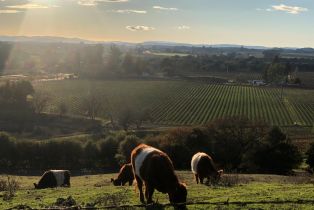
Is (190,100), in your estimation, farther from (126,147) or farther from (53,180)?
(53,180)

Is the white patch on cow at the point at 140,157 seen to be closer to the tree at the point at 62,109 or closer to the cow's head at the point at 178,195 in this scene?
the cow's head at the point at 178,195

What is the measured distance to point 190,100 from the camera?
12169cm

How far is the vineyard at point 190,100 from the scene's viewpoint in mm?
102125

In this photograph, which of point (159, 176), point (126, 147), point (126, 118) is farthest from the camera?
point (126, 118)

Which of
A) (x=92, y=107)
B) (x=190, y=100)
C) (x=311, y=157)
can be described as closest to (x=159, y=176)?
(x=311, y=157)

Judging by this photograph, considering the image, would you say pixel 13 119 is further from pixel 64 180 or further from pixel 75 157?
pixel 64 180

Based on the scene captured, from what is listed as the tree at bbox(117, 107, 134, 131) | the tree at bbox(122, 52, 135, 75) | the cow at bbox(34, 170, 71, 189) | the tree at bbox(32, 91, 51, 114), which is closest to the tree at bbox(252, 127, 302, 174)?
the cow at bbox(34, 170, 71, 189)

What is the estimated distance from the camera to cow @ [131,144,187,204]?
1352cm

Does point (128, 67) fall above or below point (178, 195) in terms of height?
below

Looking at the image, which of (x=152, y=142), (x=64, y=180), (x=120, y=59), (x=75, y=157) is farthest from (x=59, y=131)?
(x=120, y=59)

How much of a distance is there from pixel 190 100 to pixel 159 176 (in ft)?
355

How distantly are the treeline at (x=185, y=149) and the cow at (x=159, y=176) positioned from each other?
33202mm

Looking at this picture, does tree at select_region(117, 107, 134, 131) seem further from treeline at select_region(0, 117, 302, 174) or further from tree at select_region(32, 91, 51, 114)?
treeline at select_region(0, 117, 302, 174)

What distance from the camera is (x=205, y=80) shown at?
169m
